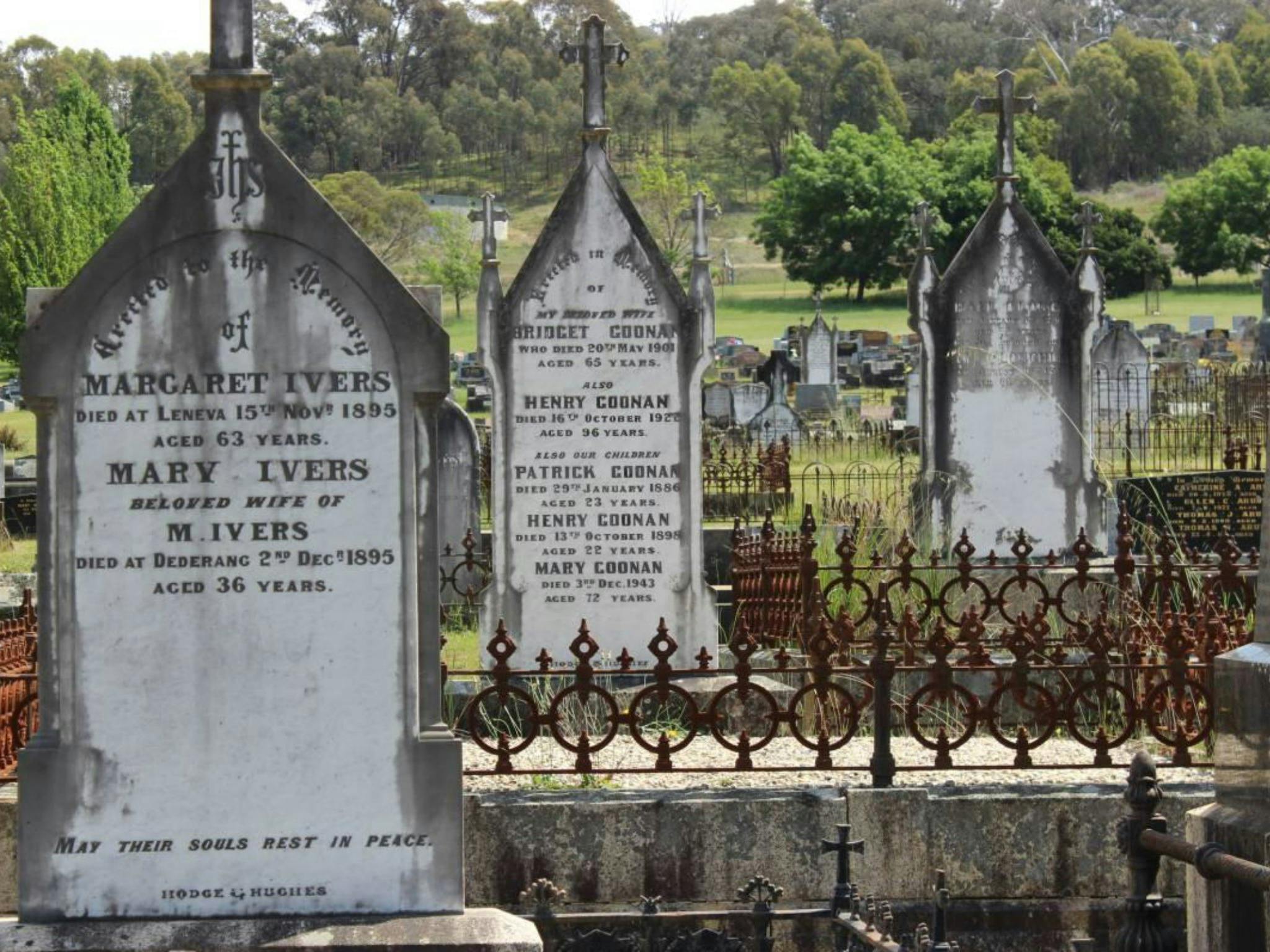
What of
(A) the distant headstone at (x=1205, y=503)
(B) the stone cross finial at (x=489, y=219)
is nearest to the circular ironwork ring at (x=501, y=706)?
(B) the stone cross finial at (x=489, y=219)

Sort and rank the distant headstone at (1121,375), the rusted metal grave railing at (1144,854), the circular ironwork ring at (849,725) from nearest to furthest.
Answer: the rusted metal grave railing at (1144,854)
the circular ironwork ring at (849,725)
the distant headstone at (1121,375)

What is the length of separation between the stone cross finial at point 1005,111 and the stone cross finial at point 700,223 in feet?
7.39

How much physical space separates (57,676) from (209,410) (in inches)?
32.9

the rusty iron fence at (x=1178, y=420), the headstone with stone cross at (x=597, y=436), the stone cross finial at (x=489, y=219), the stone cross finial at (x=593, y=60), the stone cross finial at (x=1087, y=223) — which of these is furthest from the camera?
the rusty iron fence at (x=1178, y=420)

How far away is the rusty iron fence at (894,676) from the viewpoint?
7.79m

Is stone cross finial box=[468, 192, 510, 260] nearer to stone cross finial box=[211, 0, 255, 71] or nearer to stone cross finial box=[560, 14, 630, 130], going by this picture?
stone cross finial box=[560, 14, 630, 130]

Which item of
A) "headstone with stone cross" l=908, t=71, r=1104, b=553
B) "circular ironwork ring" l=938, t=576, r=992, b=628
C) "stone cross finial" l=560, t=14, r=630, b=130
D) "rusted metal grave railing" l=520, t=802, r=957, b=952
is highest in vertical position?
"stone cross finial" l=560, t=14, r=630, b=130

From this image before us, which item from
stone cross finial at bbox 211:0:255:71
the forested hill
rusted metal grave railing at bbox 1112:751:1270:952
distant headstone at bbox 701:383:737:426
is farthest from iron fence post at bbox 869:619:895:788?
the forested hill

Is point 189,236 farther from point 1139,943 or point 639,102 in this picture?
point 639,102

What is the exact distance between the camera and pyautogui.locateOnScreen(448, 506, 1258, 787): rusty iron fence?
779 centimetres

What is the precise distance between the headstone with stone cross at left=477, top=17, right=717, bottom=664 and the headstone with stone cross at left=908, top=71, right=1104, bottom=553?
294 cm

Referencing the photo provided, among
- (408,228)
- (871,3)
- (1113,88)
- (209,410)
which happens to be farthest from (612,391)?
(871,3)

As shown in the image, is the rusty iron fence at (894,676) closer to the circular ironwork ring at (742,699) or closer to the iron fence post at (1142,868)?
the circular ironwork ring at (742,699)

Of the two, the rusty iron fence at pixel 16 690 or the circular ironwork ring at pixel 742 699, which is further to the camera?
the circular ironwork ring at pixel 742 699
